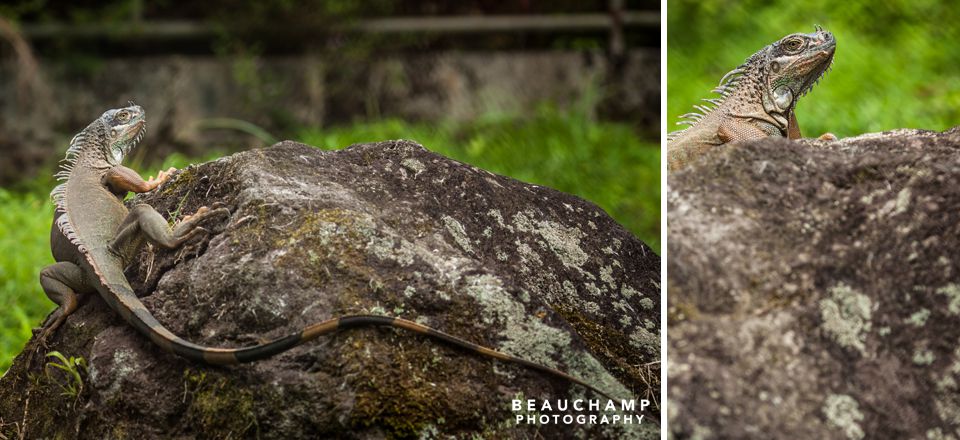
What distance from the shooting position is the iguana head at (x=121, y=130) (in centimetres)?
420

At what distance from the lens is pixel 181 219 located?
3.53m

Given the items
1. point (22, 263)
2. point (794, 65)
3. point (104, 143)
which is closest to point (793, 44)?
point (794, 65)

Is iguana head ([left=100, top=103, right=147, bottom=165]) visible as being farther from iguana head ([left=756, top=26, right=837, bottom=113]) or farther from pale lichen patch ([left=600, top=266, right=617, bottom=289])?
iguana head ([left=756, top=26, right=837, bottom=113])

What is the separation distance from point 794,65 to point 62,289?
2.94 meters

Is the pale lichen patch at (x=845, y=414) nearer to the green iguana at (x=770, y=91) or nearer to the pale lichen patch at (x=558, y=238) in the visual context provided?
the pale lichen patch at (x=558, y=238)

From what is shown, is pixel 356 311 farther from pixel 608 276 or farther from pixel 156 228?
pixel 608 276

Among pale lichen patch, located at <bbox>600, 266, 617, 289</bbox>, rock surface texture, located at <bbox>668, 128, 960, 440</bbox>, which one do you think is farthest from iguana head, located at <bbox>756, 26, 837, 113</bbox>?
rock surface texture, located at <bbox>668, 128, 960, 440</bbox>

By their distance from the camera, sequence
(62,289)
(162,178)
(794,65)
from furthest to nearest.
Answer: (794,65)
(162,178)
(62,289)

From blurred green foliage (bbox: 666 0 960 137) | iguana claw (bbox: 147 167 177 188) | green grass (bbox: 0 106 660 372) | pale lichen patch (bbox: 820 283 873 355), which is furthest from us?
blurred green foliage (bbox: 666 0 960 137)

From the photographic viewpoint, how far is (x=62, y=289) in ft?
12.3

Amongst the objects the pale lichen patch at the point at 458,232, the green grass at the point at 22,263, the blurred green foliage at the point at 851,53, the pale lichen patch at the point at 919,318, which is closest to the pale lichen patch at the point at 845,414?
the pale lichen patch at the point at 919,318

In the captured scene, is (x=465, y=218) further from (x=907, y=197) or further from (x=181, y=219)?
(x=907, y=197)

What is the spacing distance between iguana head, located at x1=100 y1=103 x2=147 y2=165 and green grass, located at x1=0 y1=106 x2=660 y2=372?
8.2 inches

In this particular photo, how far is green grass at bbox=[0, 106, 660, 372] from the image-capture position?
556 centimetres
